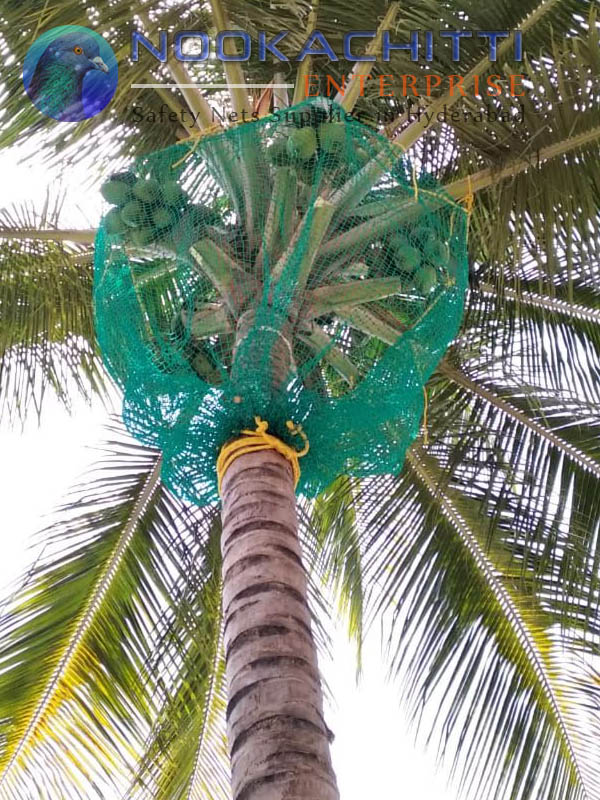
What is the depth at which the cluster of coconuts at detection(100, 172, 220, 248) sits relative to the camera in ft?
13.1

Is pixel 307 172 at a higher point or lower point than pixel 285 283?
higher

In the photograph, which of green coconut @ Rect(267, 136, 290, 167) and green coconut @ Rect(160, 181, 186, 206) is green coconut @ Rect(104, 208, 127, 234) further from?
green coconut @ Rect(267, 136, 290, 167)

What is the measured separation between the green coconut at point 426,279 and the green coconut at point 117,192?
132 cm

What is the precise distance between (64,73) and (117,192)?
1.84m

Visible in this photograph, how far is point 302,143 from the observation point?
3967mm

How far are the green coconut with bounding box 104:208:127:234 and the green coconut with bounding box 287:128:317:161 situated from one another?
0.79 meters

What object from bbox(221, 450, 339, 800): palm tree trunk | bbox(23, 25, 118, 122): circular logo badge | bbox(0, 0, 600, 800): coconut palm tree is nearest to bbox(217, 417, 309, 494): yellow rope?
bbox(221, 450, 339, 800): palm tree trunk

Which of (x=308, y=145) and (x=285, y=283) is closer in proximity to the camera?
(x=285, y=283)

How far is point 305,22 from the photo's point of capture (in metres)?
5.73

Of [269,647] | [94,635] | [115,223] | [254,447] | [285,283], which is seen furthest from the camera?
[94,635]

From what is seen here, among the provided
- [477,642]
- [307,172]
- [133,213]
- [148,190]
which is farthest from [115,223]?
[477,642]

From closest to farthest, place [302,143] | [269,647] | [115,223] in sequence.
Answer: [269,647] → [302,143] → [115,223]

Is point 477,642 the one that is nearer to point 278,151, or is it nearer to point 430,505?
point 430,505

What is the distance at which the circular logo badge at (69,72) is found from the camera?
17.3ft
